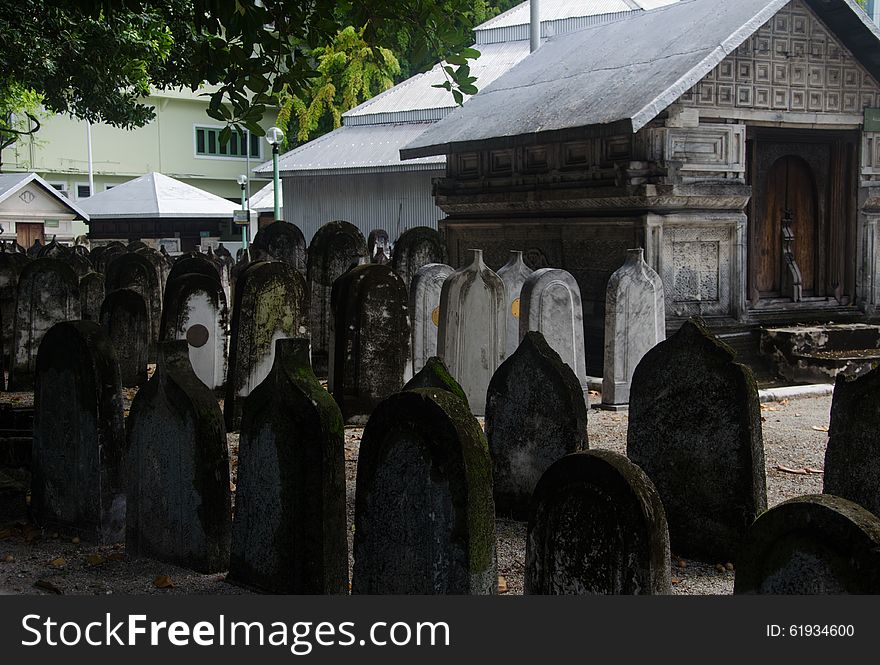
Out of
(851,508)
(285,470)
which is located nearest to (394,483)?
(285,470)

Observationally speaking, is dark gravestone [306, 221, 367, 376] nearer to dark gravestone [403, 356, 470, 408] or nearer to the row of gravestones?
the row of gravestones

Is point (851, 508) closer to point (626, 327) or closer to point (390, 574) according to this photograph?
point (390, 574)

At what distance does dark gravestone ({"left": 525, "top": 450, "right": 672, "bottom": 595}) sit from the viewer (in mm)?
3664

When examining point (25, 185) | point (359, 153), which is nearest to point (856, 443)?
point (359, 153)

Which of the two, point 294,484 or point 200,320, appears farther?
point 200,320

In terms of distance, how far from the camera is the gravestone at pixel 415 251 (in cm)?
1411

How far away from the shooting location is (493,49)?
26.7 metres

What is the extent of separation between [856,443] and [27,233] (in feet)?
105

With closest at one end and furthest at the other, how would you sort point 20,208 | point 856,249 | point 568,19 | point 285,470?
point 285,470
point 856,249
point 568,19
point 20,208

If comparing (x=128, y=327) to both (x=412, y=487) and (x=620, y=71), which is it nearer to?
(x=620, y=71)

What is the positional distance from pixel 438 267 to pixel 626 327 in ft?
6.38

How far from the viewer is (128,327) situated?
1062 cm

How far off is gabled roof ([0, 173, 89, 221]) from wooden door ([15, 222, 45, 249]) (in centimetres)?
117

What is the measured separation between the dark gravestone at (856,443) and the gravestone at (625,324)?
4557 millimetres
